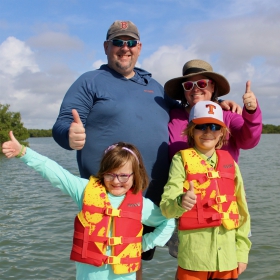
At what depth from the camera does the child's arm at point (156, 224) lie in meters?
3.01

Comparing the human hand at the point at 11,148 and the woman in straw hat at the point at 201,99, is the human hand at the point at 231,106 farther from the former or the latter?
the human hand at the point at 11,148

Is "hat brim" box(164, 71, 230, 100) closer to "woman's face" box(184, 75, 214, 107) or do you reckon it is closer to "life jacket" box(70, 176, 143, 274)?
"woman's face" box(184, 75, 214, 107)

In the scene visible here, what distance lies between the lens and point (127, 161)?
2.95m

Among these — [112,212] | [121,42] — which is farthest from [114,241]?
[121,42]

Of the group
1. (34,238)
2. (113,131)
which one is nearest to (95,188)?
(113,131)

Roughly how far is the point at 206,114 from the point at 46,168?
4.31 feet

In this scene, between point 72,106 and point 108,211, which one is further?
point 72,106

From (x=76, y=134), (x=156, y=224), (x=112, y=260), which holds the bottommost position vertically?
(x=112, y=260)

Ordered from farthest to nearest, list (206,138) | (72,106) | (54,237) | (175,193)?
(54,237)
(72,106)
(206,138)
(175,193)

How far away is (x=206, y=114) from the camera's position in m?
3.03

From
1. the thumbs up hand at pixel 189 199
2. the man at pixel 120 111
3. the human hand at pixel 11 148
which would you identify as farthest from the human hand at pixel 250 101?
the human hand at pixel 11 148

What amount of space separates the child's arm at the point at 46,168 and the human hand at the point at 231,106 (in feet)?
4.85

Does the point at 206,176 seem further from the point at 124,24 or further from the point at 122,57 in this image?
the point at 124,24

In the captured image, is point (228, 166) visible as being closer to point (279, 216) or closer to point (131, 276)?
point (131, 276)
